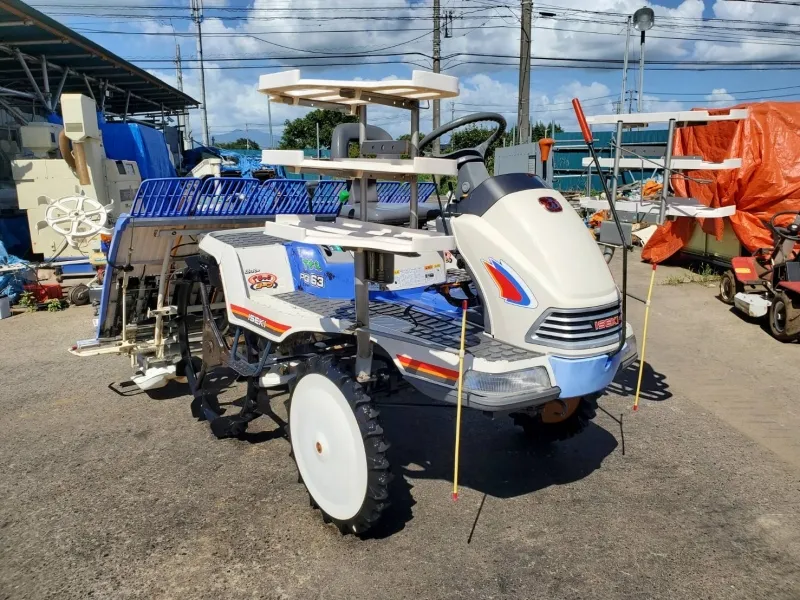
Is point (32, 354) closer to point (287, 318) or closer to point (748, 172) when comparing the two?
point (287, 318)

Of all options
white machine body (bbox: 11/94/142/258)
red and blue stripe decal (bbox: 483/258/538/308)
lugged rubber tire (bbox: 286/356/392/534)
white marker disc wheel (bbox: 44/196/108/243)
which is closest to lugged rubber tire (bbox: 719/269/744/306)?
red and blue stripe decal (bbox: 483/258/538/308)

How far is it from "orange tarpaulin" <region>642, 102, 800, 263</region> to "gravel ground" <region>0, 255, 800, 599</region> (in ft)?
14.9

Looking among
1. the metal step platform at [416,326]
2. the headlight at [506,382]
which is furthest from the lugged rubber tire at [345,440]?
the headlight at [506,382]

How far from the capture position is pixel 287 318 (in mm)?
3449

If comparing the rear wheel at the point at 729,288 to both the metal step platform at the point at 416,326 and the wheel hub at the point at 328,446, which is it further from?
the wheel hub at the point at 328,446

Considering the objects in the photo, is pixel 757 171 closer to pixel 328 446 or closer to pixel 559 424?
pixel 559 424

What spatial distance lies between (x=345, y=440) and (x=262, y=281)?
1489 mm

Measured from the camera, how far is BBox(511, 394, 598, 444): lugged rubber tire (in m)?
3.89

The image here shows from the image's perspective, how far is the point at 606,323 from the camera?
10.0 ft

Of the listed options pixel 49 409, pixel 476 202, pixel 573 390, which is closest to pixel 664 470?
pixel 573 390

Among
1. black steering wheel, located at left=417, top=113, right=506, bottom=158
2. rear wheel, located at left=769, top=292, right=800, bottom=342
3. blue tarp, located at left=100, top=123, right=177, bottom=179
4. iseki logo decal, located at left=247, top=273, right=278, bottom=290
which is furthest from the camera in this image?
blue tarp, located at left=100, top=123, right=177, bottom=179

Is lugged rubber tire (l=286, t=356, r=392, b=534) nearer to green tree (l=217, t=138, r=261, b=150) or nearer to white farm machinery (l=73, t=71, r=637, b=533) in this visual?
white farm machinery (l=73, t=71, r=637, b=533)

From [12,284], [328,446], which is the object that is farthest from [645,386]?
[12,284]

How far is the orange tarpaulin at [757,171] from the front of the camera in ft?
28.9
